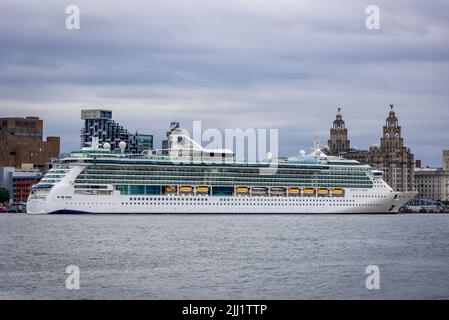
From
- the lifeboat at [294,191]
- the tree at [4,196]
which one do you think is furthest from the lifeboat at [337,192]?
the tree at [4,196]

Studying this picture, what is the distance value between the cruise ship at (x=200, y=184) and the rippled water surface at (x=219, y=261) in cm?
1949

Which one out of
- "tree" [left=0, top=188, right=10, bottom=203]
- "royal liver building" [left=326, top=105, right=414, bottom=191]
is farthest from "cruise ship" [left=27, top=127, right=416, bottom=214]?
"royal liver building" [left=326, top=105, right=414, bottom=191]

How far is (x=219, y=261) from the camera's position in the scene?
1959 inches

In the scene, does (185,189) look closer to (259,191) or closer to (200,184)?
(200,184)

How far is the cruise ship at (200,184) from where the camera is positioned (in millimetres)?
98500

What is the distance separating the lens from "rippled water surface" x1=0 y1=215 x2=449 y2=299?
3922cm

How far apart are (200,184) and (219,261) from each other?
5410cm

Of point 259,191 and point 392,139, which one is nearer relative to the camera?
point 259,191

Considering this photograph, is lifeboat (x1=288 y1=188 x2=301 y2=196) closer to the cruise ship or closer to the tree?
the cruise ship

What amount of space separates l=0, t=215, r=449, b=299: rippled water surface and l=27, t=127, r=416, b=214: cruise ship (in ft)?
63.9
